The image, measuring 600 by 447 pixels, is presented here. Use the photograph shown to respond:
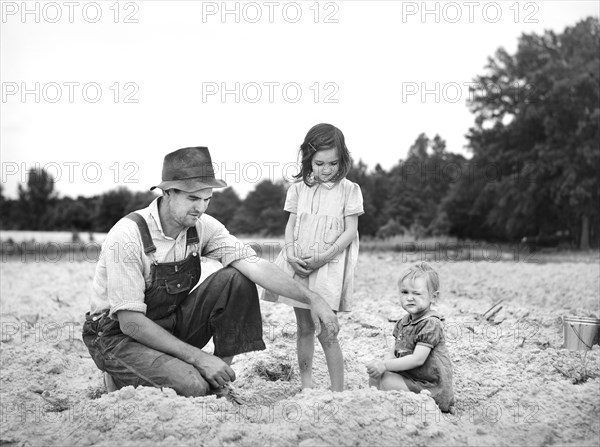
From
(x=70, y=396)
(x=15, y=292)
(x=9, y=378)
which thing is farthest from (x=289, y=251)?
(x=15, y=292)

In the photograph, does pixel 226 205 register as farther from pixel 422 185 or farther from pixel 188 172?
pixel 188 172

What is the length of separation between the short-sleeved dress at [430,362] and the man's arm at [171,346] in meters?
0.95

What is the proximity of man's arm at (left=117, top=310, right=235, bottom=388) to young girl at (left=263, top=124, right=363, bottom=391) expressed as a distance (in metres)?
0.60

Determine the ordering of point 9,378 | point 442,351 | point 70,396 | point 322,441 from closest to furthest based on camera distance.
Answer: point 322,441, point 442,351, point 70,396, point 9,378

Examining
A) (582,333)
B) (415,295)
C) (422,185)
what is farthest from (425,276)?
(422,185)

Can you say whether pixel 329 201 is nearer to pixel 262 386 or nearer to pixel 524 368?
pixel 262 386

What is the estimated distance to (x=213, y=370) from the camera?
132 inches

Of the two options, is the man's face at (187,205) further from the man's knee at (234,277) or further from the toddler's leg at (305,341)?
the toddler's leg at (305,341)

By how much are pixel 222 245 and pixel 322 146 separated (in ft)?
2.75

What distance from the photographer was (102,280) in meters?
3.56

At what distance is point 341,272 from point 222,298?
734 millimetres

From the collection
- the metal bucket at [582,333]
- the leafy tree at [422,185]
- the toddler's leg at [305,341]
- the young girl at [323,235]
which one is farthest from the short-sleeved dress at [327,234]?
the leafy tree at [422,185]

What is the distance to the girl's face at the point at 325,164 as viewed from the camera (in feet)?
12.4

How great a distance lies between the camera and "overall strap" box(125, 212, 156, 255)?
138 inches
